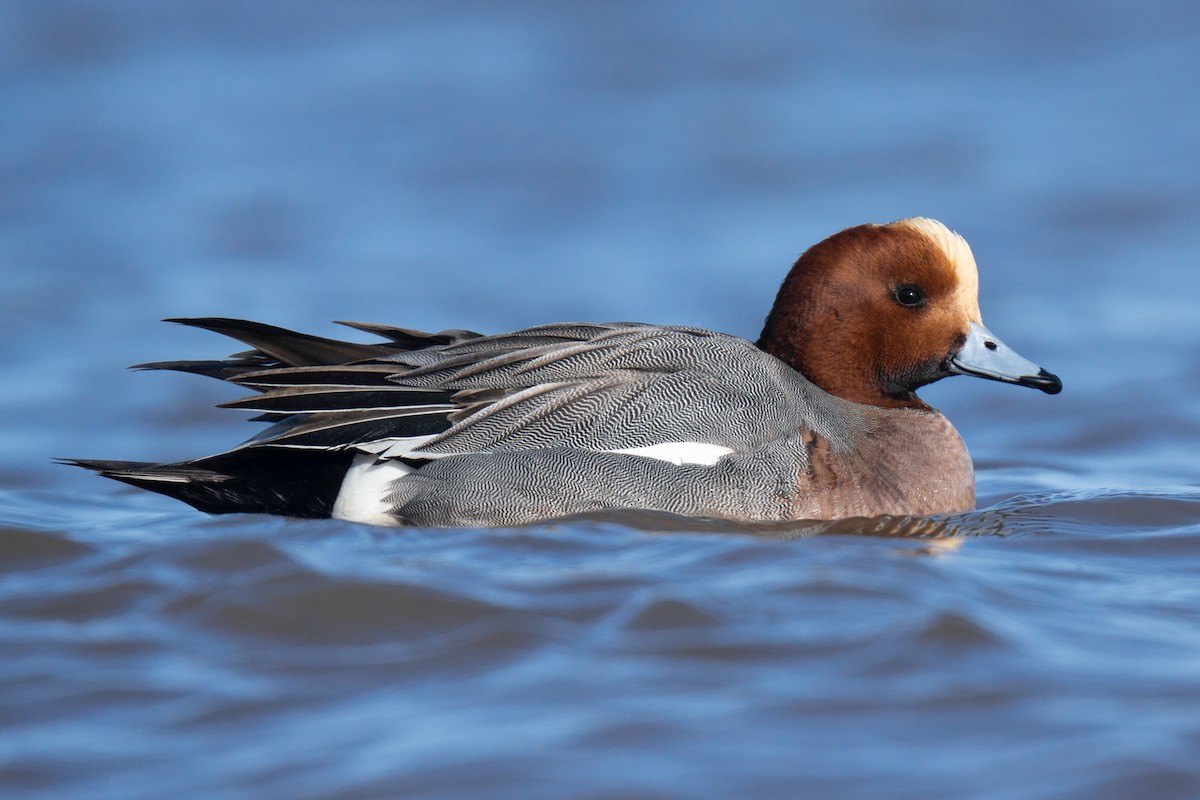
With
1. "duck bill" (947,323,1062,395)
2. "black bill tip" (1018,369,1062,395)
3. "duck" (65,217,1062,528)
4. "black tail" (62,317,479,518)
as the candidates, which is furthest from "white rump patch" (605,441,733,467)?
"black bill tip" (1018,369,1062,395)

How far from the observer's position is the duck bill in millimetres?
5582

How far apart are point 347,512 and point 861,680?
2.02 metres

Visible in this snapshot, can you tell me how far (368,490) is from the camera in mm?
5164

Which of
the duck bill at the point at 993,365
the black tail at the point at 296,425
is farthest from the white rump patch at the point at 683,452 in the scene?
the duck bill at the point at 993,365

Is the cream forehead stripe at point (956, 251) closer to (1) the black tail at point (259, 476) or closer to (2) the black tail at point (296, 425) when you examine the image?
(2) the black tail at point (296, 425)

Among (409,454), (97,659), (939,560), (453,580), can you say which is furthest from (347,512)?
(939,560)

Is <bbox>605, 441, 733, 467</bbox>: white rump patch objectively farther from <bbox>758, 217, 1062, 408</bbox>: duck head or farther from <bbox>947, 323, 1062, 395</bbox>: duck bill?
<bbox>947, 323, 1062, 395</bbox>: duck bill

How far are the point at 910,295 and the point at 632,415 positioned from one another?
3.66 ft

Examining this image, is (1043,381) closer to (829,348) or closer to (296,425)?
(829,348)

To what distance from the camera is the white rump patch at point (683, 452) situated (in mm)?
5090

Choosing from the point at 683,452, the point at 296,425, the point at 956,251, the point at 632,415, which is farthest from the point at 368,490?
the point at 956,251

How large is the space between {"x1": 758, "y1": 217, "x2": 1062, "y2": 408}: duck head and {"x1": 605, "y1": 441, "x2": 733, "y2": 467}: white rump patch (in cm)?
71

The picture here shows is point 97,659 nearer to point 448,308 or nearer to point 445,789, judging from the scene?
point 445,789

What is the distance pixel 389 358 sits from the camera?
5383mm
